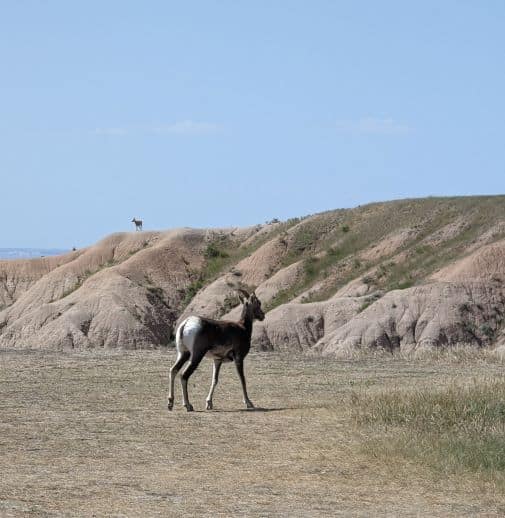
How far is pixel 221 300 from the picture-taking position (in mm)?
65625

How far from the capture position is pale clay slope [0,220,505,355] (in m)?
48.8

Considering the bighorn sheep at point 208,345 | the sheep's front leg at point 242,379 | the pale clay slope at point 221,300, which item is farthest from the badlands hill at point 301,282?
the sheep's front leg at point 242,379

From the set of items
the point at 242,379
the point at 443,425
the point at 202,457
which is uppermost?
the point at 242,379

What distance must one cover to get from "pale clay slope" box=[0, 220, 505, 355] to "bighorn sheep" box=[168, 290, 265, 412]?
24.3 m

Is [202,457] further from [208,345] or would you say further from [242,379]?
[242,379]

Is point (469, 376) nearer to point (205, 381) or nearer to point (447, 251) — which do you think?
point (205, 381)

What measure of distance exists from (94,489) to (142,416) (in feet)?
21.6

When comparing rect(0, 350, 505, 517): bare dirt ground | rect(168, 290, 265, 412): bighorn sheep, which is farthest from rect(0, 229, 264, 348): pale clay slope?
rect(168, 290, 265, 412): bighorn sheep

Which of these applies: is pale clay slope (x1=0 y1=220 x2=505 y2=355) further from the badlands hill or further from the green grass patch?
the green grass patch

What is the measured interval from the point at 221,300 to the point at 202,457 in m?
49.2

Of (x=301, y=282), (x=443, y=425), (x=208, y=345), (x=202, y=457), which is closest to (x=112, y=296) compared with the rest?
(x=301, y=282)

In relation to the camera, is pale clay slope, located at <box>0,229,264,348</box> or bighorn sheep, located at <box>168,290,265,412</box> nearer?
bighorn sheep, located at <box>168,290,265,412</box>

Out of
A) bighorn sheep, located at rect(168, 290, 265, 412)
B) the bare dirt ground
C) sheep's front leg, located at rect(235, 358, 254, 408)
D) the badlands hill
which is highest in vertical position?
the badlands hill

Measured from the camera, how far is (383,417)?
19375 mm
